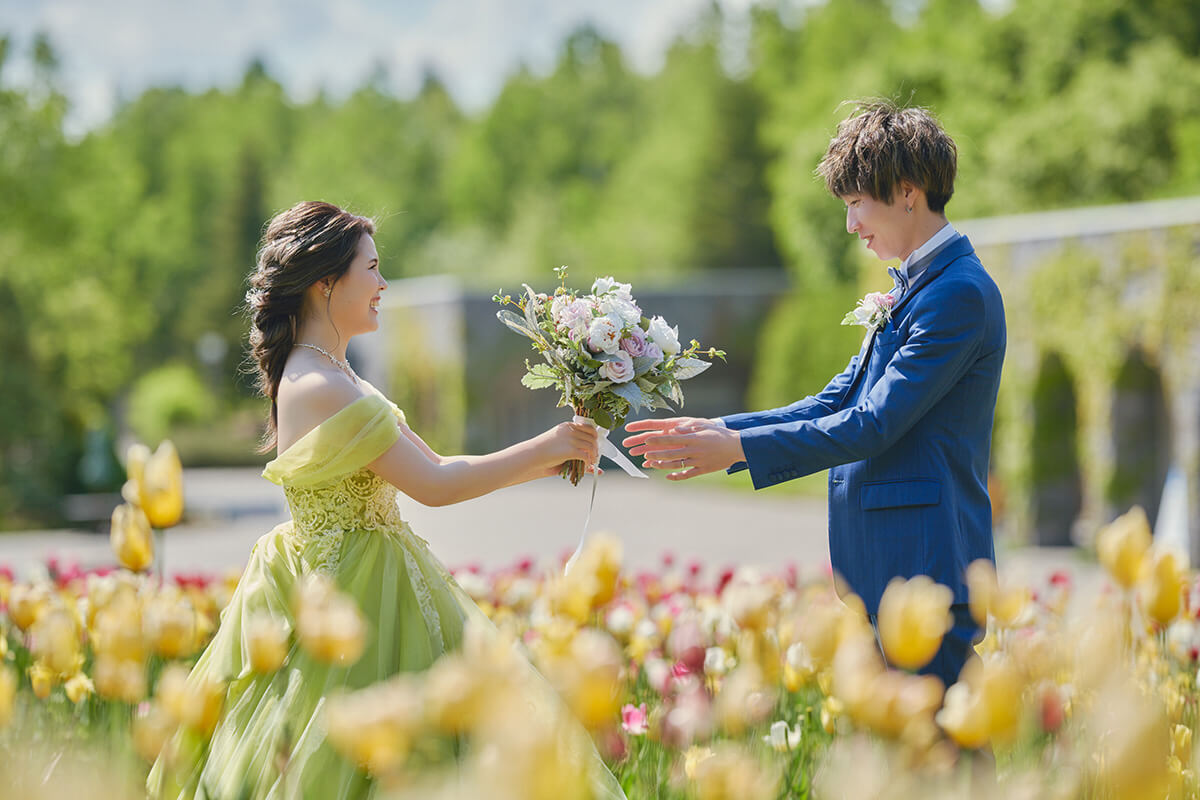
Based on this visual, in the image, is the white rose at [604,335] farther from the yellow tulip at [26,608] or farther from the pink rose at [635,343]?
the yellow tulip at [26,608]

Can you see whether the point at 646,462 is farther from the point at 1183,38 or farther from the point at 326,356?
the point at 1183,38

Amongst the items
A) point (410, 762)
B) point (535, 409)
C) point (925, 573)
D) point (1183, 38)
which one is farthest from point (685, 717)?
point (1183, 38)

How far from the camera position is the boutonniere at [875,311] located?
2957 millimetres

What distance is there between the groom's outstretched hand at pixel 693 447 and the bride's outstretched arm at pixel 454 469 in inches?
11.3

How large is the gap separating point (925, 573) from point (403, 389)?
26.9m

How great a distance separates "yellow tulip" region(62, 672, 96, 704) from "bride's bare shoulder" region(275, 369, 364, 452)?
3.05 feet

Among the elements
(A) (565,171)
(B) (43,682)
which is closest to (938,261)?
(B) (43,682)

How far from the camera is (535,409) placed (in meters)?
27.2

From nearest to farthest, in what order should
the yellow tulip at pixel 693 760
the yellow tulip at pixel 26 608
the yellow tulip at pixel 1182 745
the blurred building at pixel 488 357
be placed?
1. the yellow tulip at pixel 693 760
2. the yellow tulip at pixel 1182 745
3. the yellow tulip at pixel 26 608
4. the blurred building at pixel 488 357

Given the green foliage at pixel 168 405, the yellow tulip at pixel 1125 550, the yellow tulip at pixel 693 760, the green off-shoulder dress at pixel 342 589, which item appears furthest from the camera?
the green foliage at pixel 168 405

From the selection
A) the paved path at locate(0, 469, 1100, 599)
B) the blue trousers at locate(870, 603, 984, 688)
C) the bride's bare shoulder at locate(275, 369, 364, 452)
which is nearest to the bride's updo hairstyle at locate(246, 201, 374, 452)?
the bride's bare shoulder at locate(275, 369, 364, 452)

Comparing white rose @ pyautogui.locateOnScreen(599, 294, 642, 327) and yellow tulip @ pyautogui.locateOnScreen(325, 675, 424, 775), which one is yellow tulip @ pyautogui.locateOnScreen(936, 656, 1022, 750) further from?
white rose @ pyautogui.locateOnScreen(599, 294, 642, 327)

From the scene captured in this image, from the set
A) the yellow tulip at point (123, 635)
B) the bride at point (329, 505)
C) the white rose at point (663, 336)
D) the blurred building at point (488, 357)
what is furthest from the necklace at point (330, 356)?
the blurred building at point (488, 357)

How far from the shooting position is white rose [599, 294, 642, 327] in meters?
3.20
